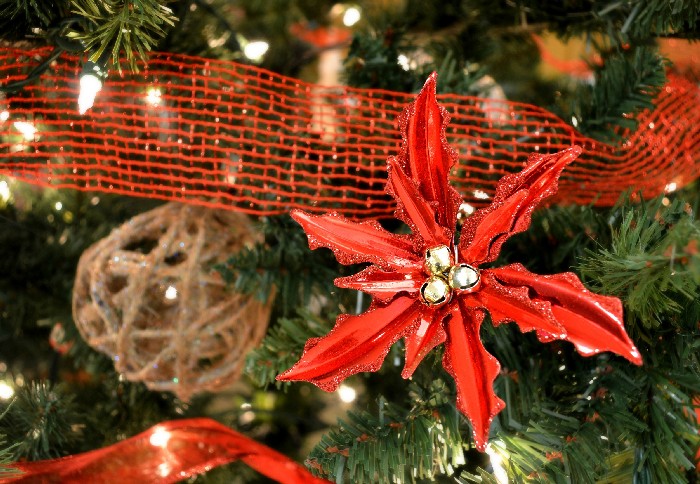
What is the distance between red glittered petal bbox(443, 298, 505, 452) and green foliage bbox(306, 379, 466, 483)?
0.11 metres

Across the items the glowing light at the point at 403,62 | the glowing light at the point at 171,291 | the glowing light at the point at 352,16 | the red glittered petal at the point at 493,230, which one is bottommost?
the glowing light at the point at 171,291

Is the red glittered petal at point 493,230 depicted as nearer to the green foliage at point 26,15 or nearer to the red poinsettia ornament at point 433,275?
the red poinsettia ornament at point 433,275

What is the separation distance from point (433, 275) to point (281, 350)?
25 centimetres

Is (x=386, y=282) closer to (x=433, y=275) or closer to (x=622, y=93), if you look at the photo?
(x=433, y=275)

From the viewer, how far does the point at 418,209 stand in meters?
0.49

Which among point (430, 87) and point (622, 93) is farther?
point (622, 93)

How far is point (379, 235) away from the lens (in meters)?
0.50

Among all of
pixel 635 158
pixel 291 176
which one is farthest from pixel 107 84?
pixel 635 158

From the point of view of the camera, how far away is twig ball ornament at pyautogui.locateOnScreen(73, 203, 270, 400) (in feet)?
2.28

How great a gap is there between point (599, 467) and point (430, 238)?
0.24 metres

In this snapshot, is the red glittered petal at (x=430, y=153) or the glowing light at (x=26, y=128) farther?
the glowing light at (x=26, y=128)

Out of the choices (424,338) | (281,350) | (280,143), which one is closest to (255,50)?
(280,143)

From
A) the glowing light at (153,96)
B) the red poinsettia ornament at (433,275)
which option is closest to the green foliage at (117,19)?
the glowing light at (153,96)

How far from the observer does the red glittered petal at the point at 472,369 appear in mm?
455
